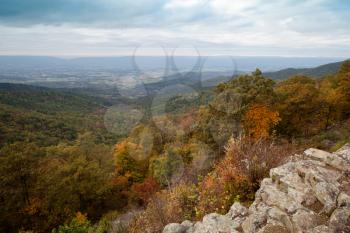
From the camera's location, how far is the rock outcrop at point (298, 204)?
4.63 m

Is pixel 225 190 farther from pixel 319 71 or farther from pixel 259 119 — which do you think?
pixel 319 71

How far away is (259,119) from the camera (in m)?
19.4

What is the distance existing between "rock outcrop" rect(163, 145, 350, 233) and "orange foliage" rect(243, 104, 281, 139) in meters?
12.4

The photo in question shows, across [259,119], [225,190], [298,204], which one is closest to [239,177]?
[225,190]

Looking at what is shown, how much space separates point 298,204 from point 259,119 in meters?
14.9

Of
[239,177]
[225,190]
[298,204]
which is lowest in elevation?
[225,190]

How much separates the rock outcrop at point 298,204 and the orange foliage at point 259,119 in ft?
40.5

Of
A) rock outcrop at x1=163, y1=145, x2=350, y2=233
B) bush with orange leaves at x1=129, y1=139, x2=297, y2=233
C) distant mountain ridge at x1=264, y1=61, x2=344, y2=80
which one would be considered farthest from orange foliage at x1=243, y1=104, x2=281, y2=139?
distant mountain ridge at x1=264, y1=61, x2=344, y2=80

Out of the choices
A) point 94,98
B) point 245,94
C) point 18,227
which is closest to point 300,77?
point 245,94

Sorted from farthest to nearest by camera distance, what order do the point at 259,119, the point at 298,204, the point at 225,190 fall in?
the point at 259,119
the point at 225,190
the point at 298,204

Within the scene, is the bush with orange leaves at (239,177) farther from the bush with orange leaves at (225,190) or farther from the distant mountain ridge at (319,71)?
the distant mountain ridge at (319,71)

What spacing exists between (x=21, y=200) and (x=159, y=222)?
18.1 metres

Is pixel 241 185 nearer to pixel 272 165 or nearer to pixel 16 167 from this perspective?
pixel 272 165

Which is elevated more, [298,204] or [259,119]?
[298,204]
